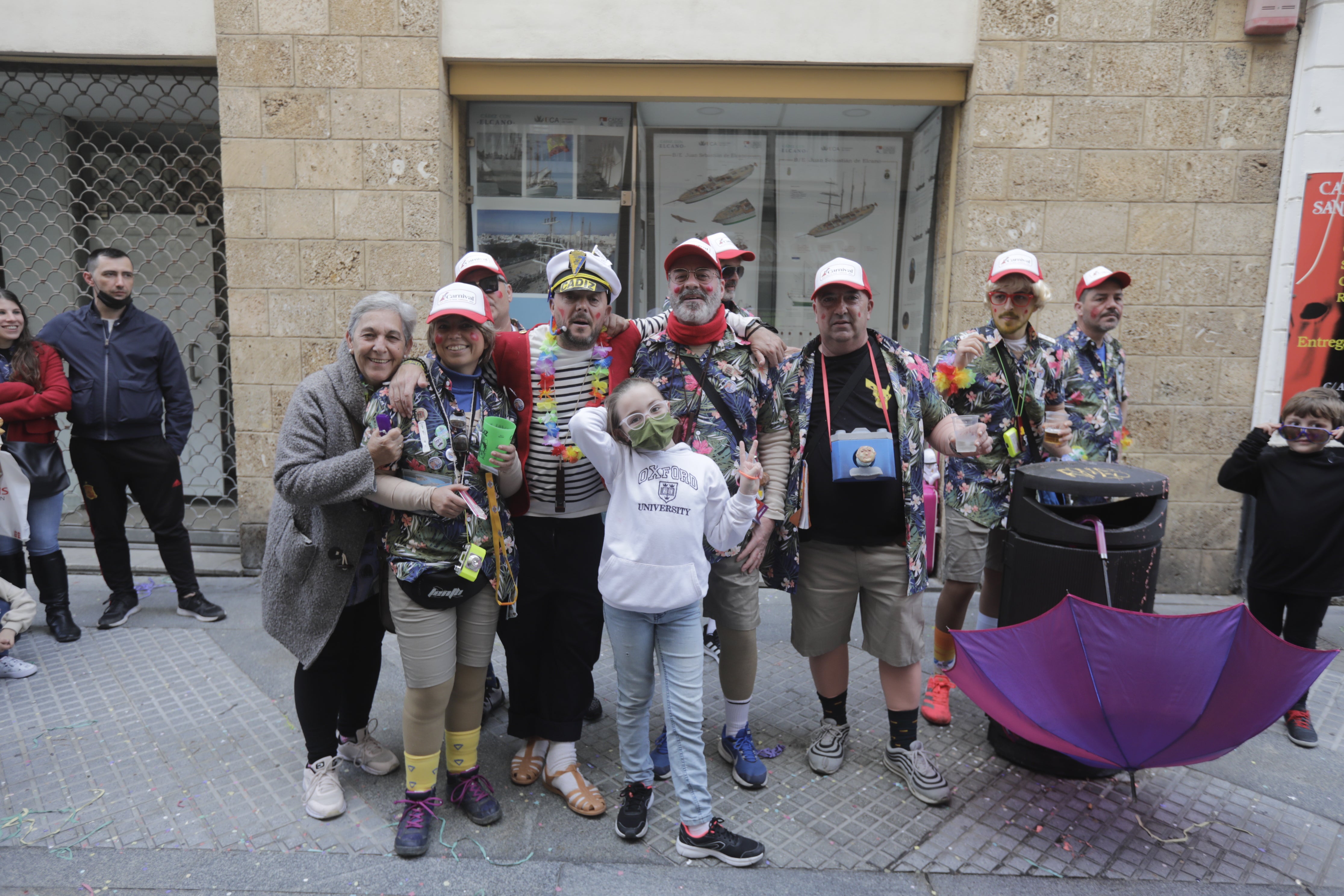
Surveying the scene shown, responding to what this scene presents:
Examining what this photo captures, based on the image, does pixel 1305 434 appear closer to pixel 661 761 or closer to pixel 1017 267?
pixel 1017 267

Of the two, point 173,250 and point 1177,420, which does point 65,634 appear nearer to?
point 173,250

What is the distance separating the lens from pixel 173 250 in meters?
6.38

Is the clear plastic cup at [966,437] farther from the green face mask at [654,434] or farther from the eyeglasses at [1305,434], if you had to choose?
the eyeglasses at [1305,434]

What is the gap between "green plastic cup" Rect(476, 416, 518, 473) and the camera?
2639mm

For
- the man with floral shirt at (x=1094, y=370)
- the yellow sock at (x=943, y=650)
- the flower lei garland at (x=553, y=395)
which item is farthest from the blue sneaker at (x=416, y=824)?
the man with floral shirt at (x=1094, y=370)

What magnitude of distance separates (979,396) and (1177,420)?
269 cm

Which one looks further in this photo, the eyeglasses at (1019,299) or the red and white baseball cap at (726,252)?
the red and white baseball cap at (726,252)

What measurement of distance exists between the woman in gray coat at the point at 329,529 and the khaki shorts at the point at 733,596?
3.99 feet

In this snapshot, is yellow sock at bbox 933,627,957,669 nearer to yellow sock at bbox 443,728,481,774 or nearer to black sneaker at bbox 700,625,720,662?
black sneaker at bbox 700,625,720,662

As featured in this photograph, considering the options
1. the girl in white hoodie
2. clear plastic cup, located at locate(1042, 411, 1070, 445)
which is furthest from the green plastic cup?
clear plastic cup, located at locate(1042, 411, 1070, 445)

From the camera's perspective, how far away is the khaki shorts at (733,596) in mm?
3031

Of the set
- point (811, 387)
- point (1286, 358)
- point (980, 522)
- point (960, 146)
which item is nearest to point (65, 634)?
point (811, 387)

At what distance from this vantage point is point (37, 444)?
4.49 metres

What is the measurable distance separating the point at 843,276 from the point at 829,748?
6.09 ft
